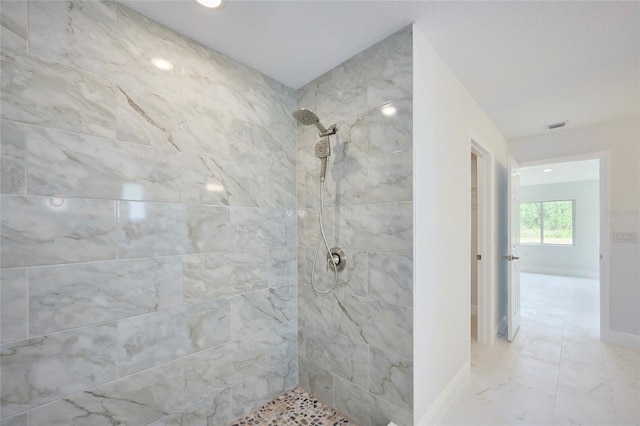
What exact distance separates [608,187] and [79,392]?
466 cm

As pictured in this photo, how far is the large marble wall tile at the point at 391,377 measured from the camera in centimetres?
148

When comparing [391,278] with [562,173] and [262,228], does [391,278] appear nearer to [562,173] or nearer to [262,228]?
[262,228]

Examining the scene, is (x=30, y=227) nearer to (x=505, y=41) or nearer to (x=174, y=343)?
(x=174, y=343)

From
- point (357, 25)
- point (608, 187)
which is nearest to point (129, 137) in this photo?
point (357, 25)

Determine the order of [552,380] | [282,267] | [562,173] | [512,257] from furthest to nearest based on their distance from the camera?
[562,173], [512,257], [552,380], [282,267]

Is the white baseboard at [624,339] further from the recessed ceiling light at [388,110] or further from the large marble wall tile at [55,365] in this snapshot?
the large marble wall tile at [55,365]

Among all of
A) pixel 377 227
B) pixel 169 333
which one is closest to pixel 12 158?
pixel 169 333

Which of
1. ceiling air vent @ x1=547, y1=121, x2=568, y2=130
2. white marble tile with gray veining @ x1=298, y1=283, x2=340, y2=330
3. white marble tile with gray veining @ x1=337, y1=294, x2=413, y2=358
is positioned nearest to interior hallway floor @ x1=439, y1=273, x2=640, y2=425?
white marble tile with gray veining @ x1=337, y1=294, x2=413, y2=358

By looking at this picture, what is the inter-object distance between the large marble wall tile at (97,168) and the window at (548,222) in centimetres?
893

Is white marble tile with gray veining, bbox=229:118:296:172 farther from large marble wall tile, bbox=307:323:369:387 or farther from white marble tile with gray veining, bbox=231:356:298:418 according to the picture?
white marble tile with gray veining, bbox=231:356:298:418

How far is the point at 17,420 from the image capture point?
105 centimetres

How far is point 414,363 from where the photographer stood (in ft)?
4.83

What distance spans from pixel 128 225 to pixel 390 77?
164 centimetres

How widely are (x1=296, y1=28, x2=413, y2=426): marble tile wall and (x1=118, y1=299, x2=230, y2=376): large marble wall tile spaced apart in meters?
0.67
